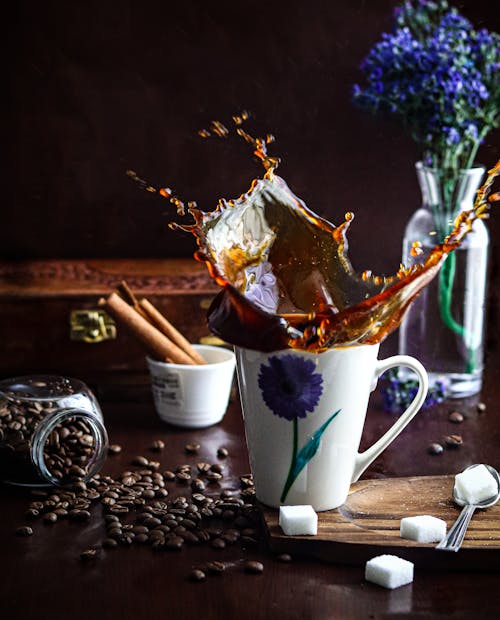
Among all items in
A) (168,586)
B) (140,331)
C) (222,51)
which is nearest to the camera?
(168,586)

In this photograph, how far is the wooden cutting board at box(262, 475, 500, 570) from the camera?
1.09 meters

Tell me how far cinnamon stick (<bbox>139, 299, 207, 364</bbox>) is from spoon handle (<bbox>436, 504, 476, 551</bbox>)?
0.62 metres

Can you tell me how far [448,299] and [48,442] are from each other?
781 mm

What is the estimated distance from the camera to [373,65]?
180 centimetres

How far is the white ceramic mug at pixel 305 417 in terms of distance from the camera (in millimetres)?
1136

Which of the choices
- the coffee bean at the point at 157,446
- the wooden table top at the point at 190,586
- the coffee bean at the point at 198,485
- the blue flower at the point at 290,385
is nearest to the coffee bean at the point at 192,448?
the coffee bean at the point at 157,446

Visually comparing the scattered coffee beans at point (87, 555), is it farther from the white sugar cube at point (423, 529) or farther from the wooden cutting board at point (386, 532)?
the white sugar cube at point (423, 529)

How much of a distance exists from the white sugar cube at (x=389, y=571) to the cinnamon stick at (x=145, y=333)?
2.13 feet

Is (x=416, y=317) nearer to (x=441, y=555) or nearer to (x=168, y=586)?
(x=441, y=555)

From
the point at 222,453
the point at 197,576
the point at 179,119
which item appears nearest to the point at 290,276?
the point at 222,453

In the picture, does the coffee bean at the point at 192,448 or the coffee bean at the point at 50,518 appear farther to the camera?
the coffee bean at the point at 192,448

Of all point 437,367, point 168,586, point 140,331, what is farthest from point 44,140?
point 168,586

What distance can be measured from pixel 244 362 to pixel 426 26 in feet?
3.17

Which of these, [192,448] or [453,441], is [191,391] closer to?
[192,448]
